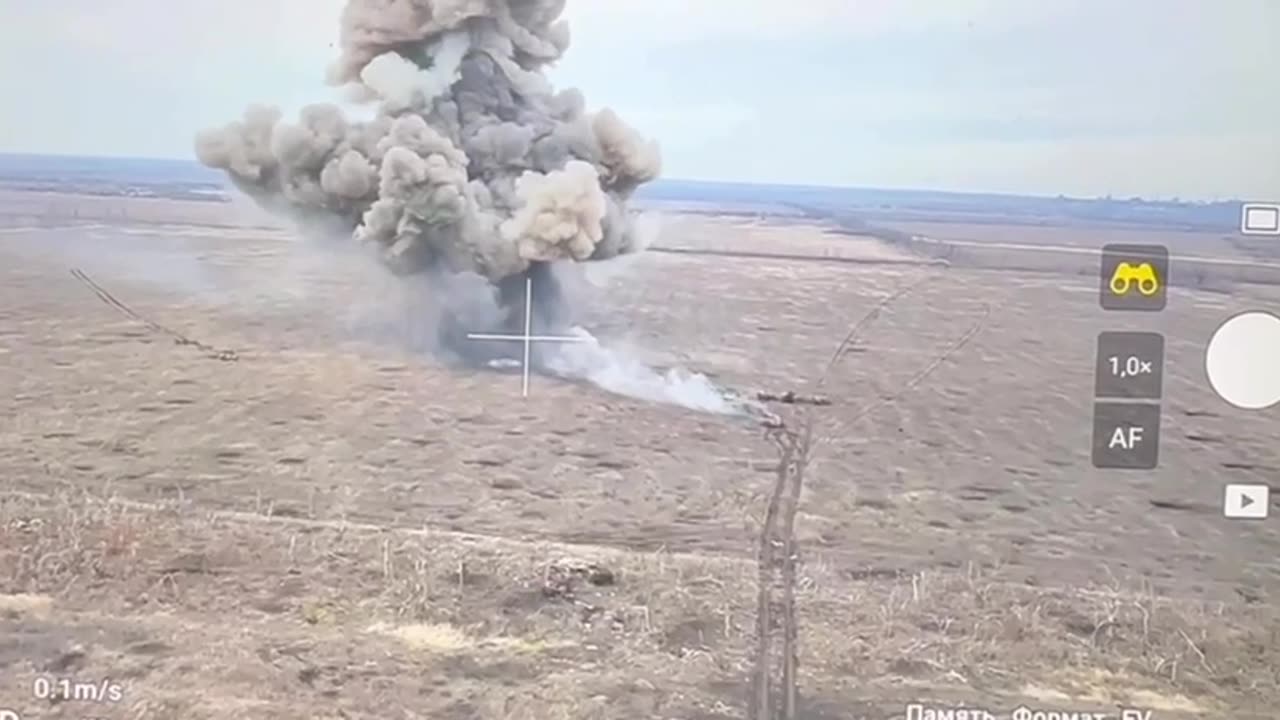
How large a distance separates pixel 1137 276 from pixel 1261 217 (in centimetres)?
13

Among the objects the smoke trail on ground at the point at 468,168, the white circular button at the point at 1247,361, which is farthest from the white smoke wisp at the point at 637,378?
the white circular button at the point at 1247,361

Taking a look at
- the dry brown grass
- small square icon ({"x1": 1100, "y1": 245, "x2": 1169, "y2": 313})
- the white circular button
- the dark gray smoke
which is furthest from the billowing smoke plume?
the white circular button

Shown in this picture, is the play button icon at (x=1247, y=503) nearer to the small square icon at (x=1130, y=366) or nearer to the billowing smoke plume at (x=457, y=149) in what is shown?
the small square icon at (x=1130, y=366)

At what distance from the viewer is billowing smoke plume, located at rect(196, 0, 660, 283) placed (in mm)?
1131

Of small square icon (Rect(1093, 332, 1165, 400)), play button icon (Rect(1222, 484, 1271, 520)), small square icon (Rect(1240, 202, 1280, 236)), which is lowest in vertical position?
play button icon (Rect(1222, 484, 1271, 520))

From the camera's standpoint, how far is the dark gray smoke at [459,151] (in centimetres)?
113

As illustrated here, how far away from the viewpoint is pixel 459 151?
1.14 metres

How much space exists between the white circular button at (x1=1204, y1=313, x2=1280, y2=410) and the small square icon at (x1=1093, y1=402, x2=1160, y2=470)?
0.07m

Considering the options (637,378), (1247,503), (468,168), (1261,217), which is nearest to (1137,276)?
(1261,217)

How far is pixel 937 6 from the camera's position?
112 cm

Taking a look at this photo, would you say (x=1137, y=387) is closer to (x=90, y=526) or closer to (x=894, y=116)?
(x=894, y=116)

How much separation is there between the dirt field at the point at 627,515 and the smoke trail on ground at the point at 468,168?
4cm
